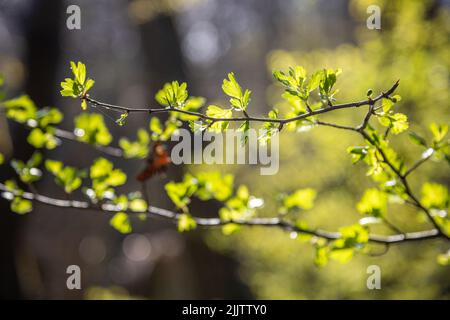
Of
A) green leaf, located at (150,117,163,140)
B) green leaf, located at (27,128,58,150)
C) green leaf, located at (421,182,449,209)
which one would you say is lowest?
green leaf, located at (421,182,449,209)

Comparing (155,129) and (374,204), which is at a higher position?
(155,129)

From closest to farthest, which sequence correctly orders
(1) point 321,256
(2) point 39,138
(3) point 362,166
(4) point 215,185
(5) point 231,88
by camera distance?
(5) point 231,88, (1) point 321,256, (4) point 215,185, (2) point 39,138, (3) point 362,166

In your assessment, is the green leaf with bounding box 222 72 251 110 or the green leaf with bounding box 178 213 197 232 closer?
the green leaf with bounding box 222 72 251 110

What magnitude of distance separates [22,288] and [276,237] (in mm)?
2088

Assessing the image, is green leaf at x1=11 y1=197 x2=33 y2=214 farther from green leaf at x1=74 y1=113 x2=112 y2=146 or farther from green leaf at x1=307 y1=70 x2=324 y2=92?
green leaf at x1=307 y1=70 x2=324 y2=92

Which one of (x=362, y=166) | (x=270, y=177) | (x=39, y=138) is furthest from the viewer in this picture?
(x=270, y=177)

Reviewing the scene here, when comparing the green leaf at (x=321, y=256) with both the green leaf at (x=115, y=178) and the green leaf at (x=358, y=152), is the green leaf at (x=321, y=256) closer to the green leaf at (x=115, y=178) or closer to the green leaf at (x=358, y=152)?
the green leaf at (x=358, y=152)

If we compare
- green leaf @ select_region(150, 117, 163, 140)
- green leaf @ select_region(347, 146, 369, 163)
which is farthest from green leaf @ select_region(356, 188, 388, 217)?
green leaf @ select_region(150, 117, 163, 140)

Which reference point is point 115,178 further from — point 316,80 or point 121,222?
point 316,80

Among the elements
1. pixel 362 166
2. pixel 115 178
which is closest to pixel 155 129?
pixel 115 178

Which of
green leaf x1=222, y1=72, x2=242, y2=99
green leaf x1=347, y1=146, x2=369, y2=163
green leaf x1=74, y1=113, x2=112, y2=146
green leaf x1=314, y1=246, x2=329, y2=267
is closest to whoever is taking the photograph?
green leaf x1=222, y1=72, x2=242, y2=99

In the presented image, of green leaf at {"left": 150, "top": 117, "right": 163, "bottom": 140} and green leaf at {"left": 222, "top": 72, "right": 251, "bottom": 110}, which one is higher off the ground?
green leaf at {"left": 150, "top": 117, "right": 163, "bottom": 140}

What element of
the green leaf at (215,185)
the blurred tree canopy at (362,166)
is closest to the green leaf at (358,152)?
the green leaf at (215,185)
